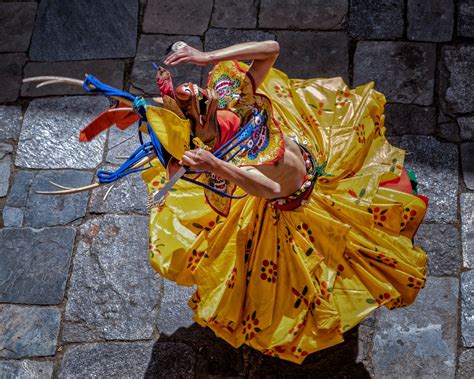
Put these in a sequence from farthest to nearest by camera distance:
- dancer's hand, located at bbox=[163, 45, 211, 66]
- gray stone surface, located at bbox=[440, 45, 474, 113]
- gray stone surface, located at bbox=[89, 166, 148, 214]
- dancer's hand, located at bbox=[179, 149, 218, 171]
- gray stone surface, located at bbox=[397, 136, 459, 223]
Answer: gray stone surface, located at bbox=[440, 45, 474, 113]
gray stone surface, located at bbox=[89, 166, 148, 214]
gray stone surface, located at bbox=[397, 136, 459, 223]
dancer's hand, located at bbox=[163, 45, 211, 66]
dancer's hand, located at bbox=[179, 149, 218, 171]

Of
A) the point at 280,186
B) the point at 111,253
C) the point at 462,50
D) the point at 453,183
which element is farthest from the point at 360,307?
the point at 462,50

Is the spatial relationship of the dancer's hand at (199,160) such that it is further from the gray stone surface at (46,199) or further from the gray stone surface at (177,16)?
the gray stone surface at (177,16)

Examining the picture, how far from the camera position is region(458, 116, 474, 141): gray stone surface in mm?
5320

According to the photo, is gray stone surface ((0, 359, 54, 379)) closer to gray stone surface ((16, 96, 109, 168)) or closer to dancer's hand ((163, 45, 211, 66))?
gray stone surface ((16, 96, 109, 168))

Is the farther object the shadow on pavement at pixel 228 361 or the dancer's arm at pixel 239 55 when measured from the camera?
the shadow on pavement at pixel 228 361

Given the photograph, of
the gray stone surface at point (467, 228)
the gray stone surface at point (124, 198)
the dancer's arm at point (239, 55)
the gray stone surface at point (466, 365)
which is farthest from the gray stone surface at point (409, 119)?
the dancer's arm at point (239, 55)

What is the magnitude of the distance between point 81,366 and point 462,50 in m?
3.16

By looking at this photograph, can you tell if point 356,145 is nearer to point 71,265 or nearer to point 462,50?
point 462,50

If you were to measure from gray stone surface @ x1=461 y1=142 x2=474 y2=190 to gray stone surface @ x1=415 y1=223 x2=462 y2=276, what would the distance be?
1.08 ft

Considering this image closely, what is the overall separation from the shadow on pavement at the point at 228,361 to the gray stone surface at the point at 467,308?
0.60 m

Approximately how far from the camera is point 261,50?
3.78 m

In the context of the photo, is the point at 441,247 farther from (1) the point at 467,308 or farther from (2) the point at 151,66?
(2) the point at 151,66

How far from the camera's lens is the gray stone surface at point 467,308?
4711 millimetres

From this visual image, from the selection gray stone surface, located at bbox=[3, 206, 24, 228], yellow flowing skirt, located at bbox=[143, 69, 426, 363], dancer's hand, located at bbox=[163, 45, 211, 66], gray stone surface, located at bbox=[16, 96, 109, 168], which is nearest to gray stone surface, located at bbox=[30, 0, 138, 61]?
gray stone surface, located at bbox=[16, 96, 109, 168]
